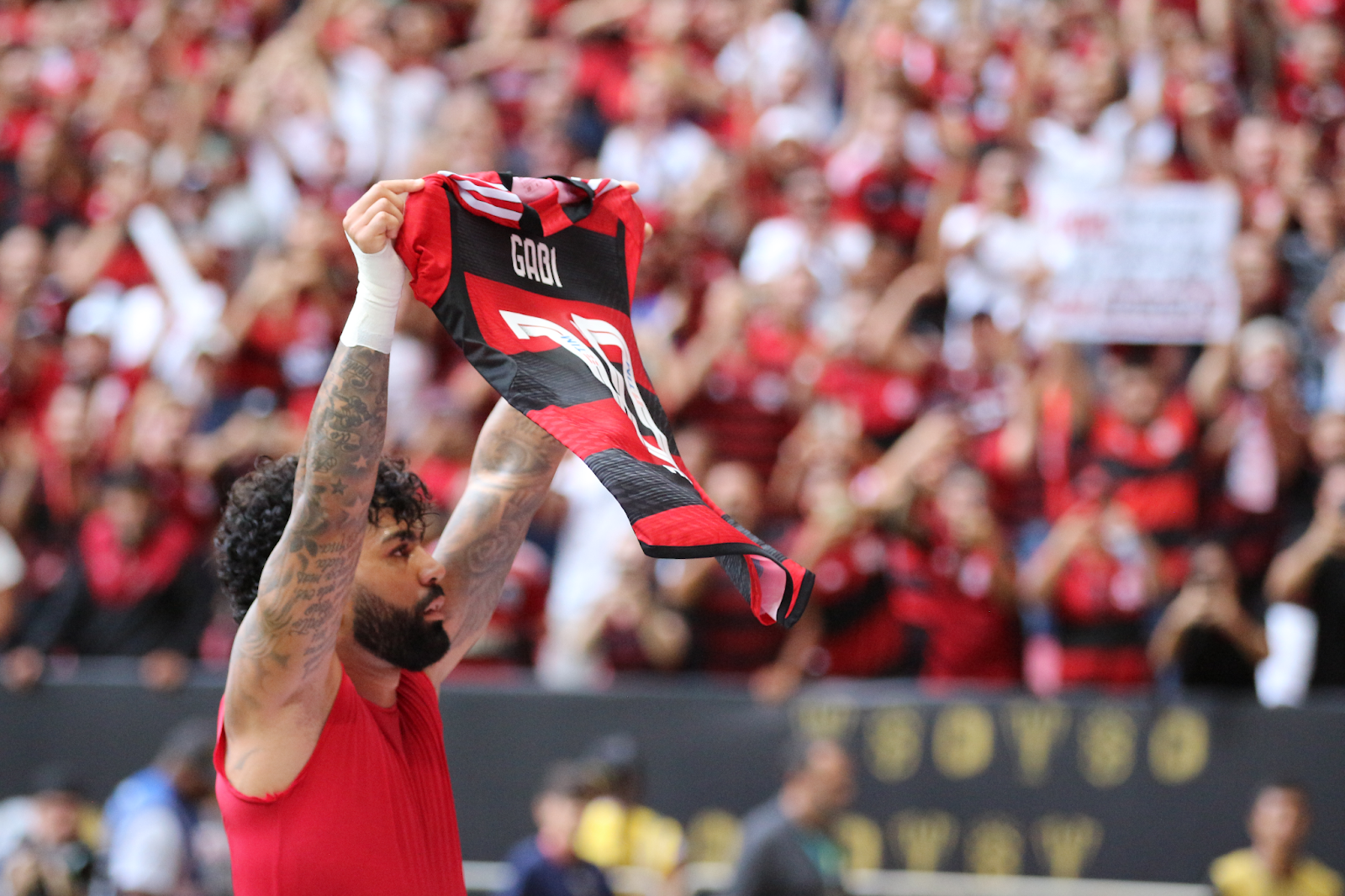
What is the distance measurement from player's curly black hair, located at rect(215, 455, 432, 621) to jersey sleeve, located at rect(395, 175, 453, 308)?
42 cm

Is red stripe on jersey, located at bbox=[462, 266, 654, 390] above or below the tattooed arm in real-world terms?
above

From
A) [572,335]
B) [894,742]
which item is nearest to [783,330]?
[894,742]

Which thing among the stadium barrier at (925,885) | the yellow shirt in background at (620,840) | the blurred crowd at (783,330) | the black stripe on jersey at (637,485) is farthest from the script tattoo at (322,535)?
the blurred crowd at (783,330)

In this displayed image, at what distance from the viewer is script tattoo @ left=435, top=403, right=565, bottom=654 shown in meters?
3.45

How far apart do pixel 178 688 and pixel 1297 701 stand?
510 centimetres

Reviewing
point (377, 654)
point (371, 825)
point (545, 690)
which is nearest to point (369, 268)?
point (377, 654)

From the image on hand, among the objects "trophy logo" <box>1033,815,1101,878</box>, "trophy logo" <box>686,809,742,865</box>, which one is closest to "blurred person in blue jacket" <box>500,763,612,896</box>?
"trophy logo" <box>686,809,742,865</box>

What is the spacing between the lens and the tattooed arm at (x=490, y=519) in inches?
135

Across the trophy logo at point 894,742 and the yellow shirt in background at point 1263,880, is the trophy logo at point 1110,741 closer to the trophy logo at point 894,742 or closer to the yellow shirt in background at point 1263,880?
the yellow shirt in background at point 1263,880

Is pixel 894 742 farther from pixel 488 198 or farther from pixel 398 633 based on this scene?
pixel 488 198

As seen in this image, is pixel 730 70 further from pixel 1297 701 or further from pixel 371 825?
pixel 371 825

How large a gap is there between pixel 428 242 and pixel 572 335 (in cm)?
38

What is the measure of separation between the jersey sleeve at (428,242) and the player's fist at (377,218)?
26 millimetres

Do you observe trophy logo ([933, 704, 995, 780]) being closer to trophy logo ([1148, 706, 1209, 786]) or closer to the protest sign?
A: trophy logo ([1148, 706, 1209, 786])
